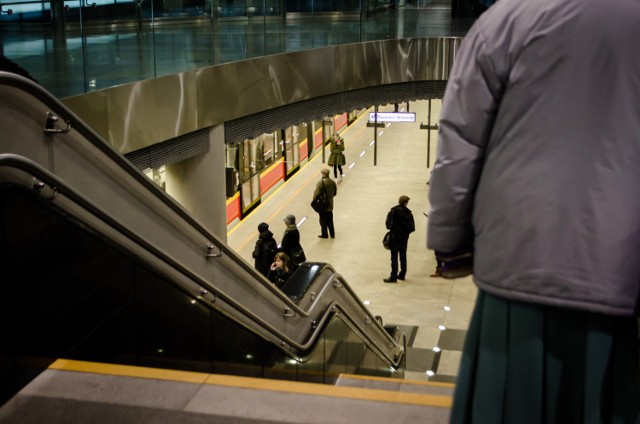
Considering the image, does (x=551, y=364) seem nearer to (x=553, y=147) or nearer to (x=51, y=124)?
(x=553, y=147)

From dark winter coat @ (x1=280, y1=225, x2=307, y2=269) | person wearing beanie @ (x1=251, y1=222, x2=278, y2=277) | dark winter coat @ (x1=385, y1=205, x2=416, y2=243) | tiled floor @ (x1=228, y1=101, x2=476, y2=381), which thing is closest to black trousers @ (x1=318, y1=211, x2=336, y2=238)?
tiled floor @ (x1=228, y1=101, x2=476, y2=381)

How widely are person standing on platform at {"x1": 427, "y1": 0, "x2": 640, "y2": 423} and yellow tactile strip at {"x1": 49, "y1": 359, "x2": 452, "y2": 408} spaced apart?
4.96ft

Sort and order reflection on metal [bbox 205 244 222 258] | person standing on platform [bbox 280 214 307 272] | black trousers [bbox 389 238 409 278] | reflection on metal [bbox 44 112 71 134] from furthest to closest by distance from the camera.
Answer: black trousers [bbox 389 238 409 278] < person standing on platform [bbox 280 214 307 272] < reflection on metal [bbox 205 244 222 258] < reflection on metal [bbox 44 112 71 134]

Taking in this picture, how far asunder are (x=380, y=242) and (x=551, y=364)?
14374 millimetres

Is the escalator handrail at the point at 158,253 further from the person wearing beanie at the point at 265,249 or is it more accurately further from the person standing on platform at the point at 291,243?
the person standing on platform at the point at 291,243

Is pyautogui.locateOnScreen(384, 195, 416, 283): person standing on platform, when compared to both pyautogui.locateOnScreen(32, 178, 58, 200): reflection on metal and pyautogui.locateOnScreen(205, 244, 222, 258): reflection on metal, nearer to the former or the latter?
pyautogui.locateOnScreen(205, 244, 222, 258): reflection on metal

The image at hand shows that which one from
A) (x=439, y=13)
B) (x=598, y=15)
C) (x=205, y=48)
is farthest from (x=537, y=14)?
(x=439, y=13)

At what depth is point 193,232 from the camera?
491 centimetres

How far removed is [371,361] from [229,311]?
3.84 m

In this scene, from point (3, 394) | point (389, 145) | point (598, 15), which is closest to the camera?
point (598, 15)

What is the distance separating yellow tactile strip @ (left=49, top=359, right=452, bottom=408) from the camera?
3459 millimetres

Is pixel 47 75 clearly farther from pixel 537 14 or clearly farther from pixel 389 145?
pixel 389 145

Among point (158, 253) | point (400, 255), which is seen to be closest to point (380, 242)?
point (400, 255)

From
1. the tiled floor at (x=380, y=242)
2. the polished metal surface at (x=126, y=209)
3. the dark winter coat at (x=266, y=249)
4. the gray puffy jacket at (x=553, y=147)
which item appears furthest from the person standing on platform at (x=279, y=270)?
the gray puffy jacket at (x=553, y=147)
